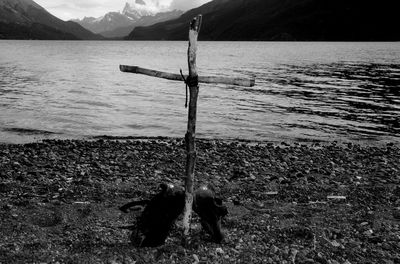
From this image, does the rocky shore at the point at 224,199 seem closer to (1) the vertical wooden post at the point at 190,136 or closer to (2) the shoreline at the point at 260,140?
(1) the vertical wooden post at the point at 190,136

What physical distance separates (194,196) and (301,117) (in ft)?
74.4

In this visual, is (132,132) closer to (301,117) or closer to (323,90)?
(301,117)

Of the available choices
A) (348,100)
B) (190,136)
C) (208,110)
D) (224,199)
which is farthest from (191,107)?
(348,100)

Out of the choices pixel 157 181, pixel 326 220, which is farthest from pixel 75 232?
pixel 326 220

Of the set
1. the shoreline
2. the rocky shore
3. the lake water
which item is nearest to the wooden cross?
the rocky shore

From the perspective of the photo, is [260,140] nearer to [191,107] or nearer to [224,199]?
[224,199]

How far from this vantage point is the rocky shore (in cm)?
A: 875

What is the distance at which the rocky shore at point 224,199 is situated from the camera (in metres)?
8.75

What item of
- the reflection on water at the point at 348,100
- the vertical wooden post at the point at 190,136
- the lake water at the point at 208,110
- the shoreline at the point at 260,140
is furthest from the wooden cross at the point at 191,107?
the reflection on water at the point at 348,100

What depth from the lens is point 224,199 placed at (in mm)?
12289

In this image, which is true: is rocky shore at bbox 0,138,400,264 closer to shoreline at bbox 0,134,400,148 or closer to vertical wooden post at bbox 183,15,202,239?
vertical wooden post at bbox 183,15,202,239

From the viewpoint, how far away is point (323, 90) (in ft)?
152

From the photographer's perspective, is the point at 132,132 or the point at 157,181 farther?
the point at 132,132

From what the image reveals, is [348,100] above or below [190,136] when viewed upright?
below
